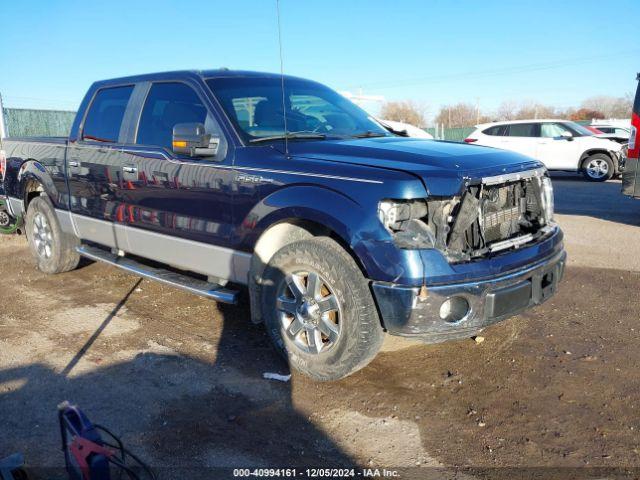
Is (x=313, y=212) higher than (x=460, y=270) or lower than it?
higher

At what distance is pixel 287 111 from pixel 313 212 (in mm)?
1387

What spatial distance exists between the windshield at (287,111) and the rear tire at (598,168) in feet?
42.8

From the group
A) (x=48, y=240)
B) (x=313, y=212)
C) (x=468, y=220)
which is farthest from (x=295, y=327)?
(x=48, y=240)

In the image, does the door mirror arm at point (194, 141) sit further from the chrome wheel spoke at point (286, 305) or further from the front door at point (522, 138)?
the front door at point (522, 138)

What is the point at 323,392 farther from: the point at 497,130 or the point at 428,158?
the point at 497,130

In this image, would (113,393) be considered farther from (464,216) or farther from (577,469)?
(577,469)

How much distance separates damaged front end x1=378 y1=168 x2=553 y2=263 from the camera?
124 inches

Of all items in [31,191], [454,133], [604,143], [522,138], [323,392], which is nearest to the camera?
[323,392]

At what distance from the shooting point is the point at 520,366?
376cm

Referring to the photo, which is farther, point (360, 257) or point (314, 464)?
point (360, 257)

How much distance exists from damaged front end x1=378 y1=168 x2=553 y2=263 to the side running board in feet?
4.86

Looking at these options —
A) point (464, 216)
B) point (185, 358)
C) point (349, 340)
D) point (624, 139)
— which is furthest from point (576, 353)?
point (624, 139)

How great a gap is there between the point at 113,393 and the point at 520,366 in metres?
2.70

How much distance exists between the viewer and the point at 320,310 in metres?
3.44
